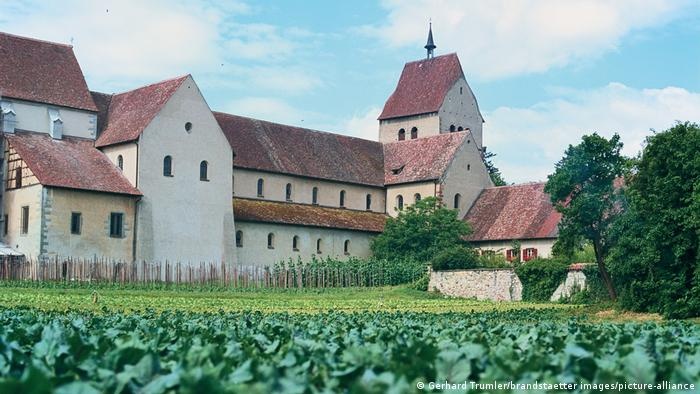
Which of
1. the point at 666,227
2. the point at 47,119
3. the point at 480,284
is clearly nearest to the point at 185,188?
the point at 47,119

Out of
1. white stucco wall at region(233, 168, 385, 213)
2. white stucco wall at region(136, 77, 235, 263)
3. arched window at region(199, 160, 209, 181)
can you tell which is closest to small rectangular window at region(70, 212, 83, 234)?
white stucco wall at region(136, 77, 235, 263)

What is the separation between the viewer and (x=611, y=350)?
13914 millimetres

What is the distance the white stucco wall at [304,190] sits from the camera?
77062mm

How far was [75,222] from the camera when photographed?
63906mm

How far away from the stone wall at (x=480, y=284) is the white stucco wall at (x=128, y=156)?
63.2 feet

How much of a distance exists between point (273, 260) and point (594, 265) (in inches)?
939

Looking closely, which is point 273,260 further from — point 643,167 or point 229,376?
point 229,376

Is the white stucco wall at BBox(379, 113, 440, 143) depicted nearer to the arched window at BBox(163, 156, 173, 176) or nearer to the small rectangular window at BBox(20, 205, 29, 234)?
the arched window at BBox(163, 156, 173, 176)

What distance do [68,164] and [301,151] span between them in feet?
73.7

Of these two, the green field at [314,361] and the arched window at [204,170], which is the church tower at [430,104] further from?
the green field at [314,361]

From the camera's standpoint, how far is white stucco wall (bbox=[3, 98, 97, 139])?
66.1 metres

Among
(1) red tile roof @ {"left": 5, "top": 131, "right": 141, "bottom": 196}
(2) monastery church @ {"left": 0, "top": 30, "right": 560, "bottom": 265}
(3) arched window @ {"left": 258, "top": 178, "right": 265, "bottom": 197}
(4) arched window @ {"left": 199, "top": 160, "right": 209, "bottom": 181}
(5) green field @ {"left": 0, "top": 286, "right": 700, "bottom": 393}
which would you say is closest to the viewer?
(5) green field @ {"left": 0, "top": 286, "right": 700, "bottom": 393}

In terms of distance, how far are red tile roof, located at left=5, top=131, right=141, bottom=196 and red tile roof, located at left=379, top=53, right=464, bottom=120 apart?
116 feet

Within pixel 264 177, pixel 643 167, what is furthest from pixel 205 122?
pixel 643 167
